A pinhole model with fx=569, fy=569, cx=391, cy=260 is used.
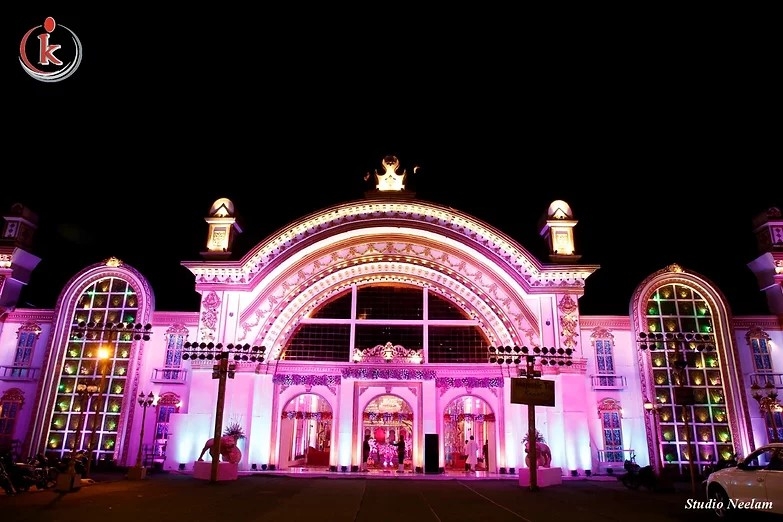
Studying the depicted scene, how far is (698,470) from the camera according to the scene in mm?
25359

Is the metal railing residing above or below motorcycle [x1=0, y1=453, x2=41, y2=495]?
above

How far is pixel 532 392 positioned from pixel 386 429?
33.6 ft

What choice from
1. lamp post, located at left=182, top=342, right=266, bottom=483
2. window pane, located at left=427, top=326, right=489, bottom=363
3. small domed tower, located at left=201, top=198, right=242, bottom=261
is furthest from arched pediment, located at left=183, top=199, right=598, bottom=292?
window pane, located at left=427, top=326, right=489, bottom=363

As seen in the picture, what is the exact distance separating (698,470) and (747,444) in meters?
2.43

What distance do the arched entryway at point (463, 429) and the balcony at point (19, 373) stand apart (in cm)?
1990

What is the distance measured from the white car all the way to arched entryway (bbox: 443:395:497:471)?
14379mm

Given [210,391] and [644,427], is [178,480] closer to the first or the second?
[210,391]

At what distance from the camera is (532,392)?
65.9 feet

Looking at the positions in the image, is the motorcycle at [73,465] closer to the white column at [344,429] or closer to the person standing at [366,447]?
Result: the white column at [344,429]

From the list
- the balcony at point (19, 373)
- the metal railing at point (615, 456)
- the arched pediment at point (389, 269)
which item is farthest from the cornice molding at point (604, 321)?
the balcony at point (19, 373)

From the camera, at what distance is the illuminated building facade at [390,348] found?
25922 mm

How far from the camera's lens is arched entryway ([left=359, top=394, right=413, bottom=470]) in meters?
27.2

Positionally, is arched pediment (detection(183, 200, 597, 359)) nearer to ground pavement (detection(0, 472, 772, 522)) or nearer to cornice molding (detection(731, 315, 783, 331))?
cornice molding (detection(731, 315, 783, 331))

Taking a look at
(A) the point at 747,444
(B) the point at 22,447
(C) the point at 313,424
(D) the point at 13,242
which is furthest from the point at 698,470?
(D) the point at 13,242
